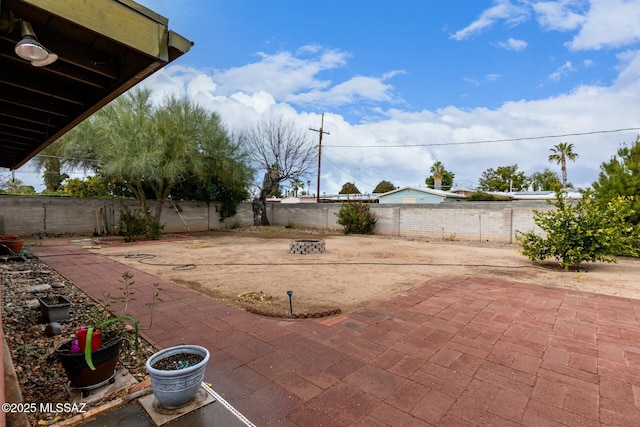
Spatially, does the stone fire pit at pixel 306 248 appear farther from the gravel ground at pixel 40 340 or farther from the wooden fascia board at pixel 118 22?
the wooden fascia board at pixel 118 22

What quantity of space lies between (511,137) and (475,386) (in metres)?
16.0

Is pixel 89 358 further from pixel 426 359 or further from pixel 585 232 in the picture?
pixel 585 232

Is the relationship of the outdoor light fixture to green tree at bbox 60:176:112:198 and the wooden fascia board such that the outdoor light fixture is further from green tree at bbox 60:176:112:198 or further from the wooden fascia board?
green tree at bbox 60:176:112:198

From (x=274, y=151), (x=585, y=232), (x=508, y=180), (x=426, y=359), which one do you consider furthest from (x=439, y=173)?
(x=426, y=359)

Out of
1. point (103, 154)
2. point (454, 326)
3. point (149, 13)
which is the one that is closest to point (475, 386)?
point (454, 326)

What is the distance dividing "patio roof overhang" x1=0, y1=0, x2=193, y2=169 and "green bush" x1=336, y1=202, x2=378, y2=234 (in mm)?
11151

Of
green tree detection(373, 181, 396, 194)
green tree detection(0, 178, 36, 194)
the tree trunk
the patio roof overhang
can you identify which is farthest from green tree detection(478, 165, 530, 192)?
green tree detection(0, 178, 36, 194)

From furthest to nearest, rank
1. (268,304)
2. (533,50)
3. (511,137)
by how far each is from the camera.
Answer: (511,137) → (533,50) → (268,304)

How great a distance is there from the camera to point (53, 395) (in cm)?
181

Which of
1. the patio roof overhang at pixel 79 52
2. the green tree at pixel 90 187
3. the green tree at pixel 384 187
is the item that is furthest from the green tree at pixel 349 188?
the patio roof overhang at pixel 79 52

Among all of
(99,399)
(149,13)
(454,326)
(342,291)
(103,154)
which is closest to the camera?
(149,13)

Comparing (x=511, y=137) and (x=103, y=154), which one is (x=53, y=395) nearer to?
(x=103, y=154)

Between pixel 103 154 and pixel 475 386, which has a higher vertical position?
pixel 103 154

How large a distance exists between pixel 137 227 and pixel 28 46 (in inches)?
394
